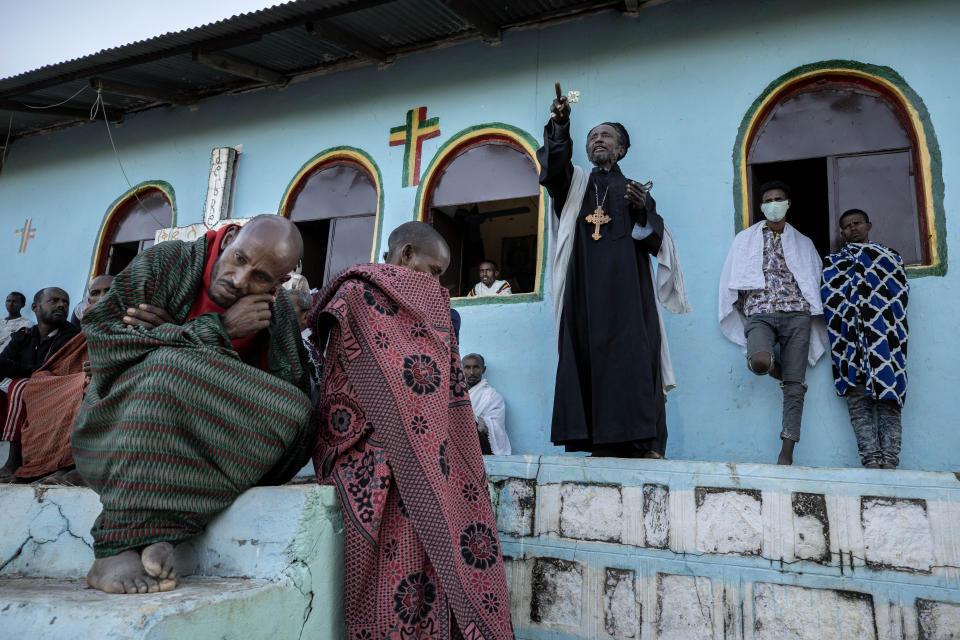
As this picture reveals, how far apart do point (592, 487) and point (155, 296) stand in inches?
69.9

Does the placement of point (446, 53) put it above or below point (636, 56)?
above

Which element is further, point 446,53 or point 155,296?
point 446,53

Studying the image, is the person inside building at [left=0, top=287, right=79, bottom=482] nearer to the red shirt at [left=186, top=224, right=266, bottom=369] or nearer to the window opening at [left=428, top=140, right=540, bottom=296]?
the window opening at [left=428, top=140, right=540, bottom=296]

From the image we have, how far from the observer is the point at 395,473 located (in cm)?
199

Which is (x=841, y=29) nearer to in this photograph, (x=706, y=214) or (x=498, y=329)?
(x=706, y=214)

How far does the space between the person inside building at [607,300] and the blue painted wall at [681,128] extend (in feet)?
3.77

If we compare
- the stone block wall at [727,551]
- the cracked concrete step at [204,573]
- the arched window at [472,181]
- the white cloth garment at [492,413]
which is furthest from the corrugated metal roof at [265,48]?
the cracked concrete step at [204,573]

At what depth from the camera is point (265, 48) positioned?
6.78 metres

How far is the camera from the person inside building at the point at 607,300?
3.58 m

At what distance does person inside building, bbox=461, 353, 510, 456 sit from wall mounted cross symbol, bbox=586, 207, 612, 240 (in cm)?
180

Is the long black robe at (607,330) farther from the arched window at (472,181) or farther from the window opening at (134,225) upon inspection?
the window opening at (134,225)

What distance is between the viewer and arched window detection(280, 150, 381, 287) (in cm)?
679

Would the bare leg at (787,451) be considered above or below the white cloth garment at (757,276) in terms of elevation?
below

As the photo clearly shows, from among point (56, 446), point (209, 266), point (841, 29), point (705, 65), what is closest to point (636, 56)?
point (705, 65)
